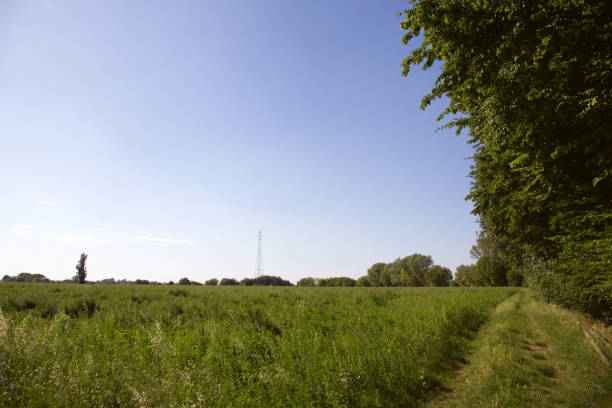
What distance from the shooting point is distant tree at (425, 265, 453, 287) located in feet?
316

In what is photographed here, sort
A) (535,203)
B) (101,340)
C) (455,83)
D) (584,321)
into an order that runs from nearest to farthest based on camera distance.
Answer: (455,83) < (101,340) < (535,203) < (584,321)

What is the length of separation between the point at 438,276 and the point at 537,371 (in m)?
102

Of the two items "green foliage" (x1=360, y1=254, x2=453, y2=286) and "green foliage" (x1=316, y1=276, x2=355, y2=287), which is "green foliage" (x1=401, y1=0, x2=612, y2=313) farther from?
"green foliage" (x1=316, y1=276, x2=355, y2=287)

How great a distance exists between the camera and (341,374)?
17.8ft

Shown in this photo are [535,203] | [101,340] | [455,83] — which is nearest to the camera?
[455,83]

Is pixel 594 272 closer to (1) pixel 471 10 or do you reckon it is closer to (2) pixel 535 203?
(2) pixel 535 203

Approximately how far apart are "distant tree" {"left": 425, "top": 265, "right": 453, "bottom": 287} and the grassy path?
95.4 metres

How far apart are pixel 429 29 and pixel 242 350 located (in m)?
9.52

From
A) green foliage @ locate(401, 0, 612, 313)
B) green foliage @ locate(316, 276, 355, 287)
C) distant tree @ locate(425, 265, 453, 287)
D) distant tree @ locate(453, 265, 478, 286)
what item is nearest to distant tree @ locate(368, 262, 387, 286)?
green foliage @ locate(316, 276, 355, 287)

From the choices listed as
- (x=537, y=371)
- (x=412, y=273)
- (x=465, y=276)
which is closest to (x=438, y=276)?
(x=465, y=276)

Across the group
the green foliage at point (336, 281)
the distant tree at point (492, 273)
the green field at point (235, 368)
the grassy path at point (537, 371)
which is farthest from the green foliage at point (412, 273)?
the green field at point (235, 368)

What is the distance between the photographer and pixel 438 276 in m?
96.4

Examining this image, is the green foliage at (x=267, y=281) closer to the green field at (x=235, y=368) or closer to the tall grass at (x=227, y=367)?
the tall grass at (x=227, y=367)

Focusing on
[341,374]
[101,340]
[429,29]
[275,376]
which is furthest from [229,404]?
[429,29]
